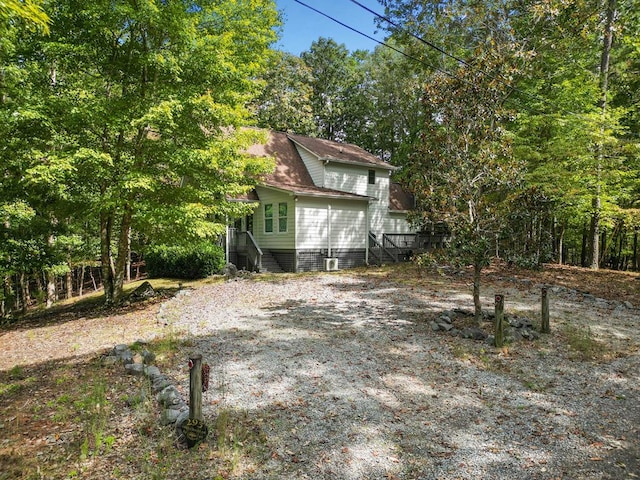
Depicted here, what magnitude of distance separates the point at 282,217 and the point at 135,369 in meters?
12.9

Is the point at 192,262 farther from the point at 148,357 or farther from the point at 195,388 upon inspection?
the point at 195,388

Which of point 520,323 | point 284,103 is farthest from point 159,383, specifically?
point 284,103

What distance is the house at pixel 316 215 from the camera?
17.7 m

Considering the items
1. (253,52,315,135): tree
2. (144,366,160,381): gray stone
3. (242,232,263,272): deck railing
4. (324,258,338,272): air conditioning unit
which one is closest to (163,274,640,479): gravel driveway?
(144,366,160,381): gray stone

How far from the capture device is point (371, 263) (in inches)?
787

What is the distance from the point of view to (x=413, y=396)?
5.12 meters

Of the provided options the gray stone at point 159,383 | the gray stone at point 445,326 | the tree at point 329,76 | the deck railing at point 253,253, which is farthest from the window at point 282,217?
the tree at point 329,76

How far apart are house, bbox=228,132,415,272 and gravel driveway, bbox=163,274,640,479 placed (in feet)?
27.4

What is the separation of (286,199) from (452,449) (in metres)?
14.9

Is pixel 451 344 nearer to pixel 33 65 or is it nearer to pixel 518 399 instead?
pixel 518 399

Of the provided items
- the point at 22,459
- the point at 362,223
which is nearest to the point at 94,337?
the point at 22,459

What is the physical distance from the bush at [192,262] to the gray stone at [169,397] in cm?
1101

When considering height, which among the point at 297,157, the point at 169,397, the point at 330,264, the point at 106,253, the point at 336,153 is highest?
the point at 336,153

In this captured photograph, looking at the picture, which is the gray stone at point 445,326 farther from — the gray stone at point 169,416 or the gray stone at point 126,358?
the gray stone at point 126,358
